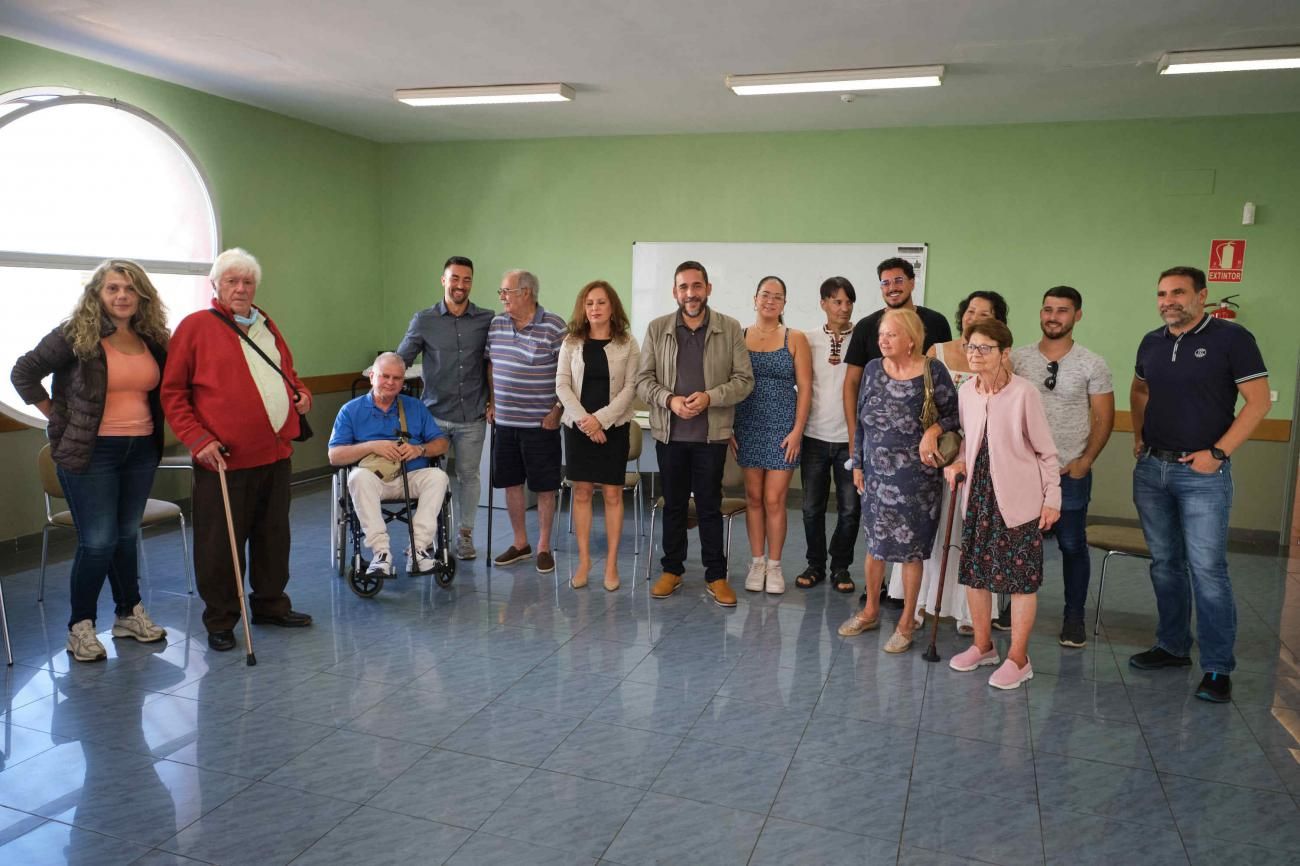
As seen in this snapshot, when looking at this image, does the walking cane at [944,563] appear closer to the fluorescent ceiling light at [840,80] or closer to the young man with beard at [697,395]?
the young man with beard at [697,395]

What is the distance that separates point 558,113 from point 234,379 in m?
3.79

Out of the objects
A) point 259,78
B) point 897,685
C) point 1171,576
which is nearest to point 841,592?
point 897,685

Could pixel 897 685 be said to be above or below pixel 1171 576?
below

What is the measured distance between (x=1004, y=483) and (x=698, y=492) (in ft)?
5.01

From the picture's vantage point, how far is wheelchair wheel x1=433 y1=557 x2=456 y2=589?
14.9 ft

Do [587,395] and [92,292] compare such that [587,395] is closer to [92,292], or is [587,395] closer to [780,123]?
[92,292]

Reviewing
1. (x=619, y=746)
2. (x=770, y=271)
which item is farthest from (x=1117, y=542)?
(x=770, y=271)

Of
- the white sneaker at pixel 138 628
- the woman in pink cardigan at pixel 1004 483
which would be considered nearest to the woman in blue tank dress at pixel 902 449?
the woman in pink cardigan at pixel 1004 483

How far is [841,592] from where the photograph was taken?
4684mm

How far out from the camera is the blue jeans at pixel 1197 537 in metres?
3.41

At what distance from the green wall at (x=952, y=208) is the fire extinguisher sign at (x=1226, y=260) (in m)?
0.05

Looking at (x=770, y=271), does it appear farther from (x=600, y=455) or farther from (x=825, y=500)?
(x=600, y=455)

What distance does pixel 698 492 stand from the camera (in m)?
4.46

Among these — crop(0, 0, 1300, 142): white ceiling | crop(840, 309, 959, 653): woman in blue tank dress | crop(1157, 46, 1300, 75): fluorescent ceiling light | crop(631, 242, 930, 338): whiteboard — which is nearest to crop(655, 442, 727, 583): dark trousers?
crop(840, 309, 959, 653): woman in blue tank dress
